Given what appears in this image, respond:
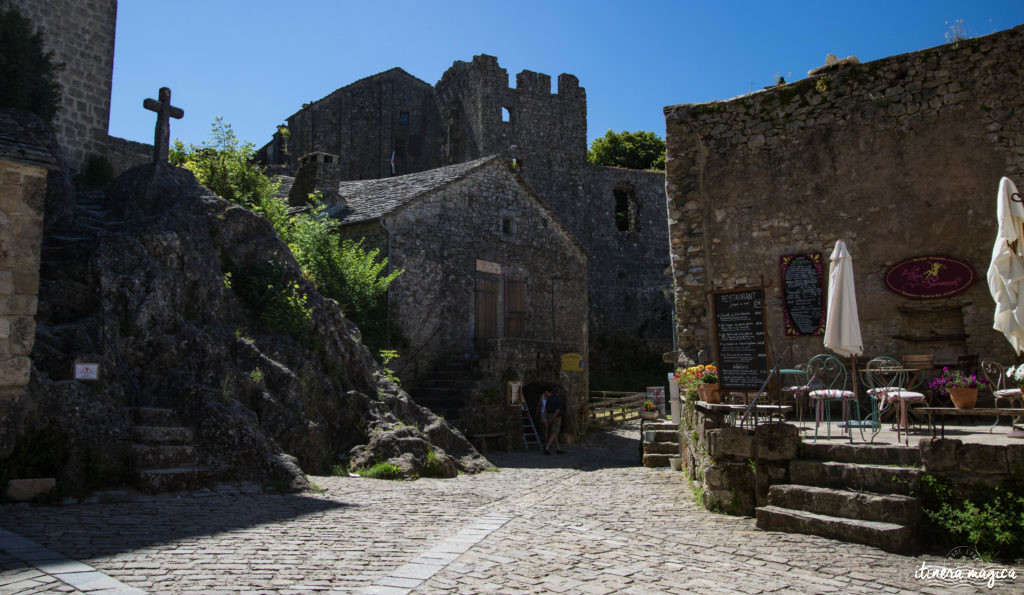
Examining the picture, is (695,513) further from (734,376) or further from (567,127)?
(567,127)

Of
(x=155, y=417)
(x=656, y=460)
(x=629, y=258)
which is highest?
(x=629, y=258)

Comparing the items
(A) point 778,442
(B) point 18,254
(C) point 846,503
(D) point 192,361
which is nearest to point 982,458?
(C) point 846,503

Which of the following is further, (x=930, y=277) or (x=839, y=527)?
(x=930, y=277)

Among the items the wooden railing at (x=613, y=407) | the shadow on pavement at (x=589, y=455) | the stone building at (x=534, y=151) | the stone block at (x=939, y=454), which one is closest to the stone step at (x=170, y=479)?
the stone block at (x=939, y=454)

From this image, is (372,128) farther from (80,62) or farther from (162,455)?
(162,455)

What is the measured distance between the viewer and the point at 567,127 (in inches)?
1271

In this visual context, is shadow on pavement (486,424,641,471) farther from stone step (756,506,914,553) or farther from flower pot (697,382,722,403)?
stone step (756,506,914,553)

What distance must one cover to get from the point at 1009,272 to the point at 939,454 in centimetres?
227

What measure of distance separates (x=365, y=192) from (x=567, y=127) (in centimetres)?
1505

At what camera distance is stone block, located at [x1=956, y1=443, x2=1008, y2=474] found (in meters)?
5.04

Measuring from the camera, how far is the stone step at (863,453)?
18.5 feet

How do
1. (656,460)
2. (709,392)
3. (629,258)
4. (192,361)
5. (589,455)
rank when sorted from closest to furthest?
(709,392)
(192,361)
(656,460)
(589,455)
(629,258)

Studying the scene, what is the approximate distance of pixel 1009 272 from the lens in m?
6.45

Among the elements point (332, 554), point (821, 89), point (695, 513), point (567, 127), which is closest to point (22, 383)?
point (332, 554)
